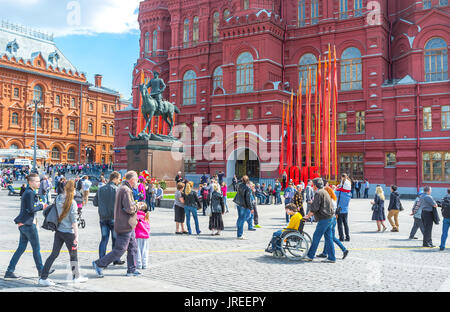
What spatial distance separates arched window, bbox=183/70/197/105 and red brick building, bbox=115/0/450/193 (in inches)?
33.6

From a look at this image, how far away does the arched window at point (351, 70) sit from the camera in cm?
Answer: 3566

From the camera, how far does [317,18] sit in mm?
37938

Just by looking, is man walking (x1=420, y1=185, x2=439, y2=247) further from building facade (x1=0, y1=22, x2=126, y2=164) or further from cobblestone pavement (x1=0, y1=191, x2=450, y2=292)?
building facade (x1=0, y1=22, x2=126, y2=164)

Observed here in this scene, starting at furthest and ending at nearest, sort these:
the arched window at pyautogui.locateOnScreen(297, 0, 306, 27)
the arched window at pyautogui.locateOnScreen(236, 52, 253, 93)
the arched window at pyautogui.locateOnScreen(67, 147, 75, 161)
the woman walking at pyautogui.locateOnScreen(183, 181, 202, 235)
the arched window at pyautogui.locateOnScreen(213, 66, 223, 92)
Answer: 1. the arched window at pyautogui.locateOnScreen(67, 147, 75, 161)
2. the arched window at pyautogui.locateOnScreen(213, 66, 223, 92)
3. the arched window at pyautogui.locateOnScreen(297, 0, 306, 27)
4. the arched window at pyautogui.locateOnScreen(236, 52, 253, 93)
5. the woman walking at pyautogui.locateOnScreen(183, 181, 202, 235)

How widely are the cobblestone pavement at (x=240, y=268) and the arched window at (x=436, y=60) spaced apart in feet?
80.6

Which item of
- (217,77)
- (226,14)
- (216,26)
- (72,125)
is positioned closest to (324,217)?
(217,77)

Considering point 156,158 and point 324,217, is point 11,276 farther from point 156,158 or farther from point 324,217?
point 156,158

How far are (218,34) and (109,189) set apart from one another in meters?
38.5

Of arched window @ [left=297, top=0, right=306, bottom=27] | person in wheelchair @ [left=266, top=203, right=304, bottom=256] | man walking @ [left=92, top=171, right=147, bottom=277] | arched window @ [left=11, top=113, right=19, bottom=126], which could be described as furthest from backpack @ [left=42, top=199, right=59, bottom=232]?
arched window @ [left=11, top=113, right=19, bottom=126]

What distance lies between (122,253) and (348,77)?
Result: 3312 centimetres

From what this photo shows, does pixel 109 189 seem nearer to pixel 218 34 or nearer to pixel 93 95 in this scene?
pixel 218 34

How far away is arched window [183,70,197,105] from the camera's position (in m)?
45.4

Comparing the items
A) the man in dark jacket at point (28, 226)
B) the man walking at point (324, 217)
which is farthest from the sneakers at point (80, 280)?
the man walking at point (324, 217)
